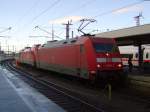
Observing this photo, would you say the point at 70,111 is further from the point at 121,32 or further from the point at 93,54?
the point at 121,32

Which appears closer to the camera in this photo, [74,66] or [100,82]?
[100,82]

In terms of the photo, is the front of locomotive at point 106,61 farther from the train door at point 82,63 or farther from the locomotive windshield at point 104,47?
the train door at point 82,63

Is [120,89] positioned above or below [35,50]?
below

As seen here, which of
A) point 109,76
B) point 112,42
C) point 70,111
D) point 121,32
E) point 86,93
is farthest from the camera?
point 121,32

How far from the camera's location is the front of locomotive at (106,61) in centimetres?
1983

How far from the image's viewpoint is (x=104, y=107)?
45.1 ft

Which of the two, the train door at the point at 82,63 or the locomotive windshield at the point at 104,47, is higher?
the locomotive windshield at the point at 104,47

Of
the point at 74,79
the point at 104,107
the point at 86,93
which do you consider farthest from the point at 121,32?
the point at 104,107

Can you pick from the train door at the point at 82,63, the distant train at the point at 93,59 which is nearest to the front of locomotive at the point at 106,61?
the distant train at the point at 93,59

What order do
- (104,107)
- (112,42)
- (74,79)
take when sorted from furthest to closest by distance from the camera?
(74,79) < (112,42) < (104,107)

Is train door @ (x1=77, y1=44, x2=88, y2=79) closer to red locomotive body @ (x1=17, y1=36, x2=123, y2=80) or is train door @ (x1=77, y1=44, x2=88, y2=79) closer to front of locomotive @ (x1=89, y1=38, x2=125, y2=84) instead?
red locomotive body @ (x1=17, y1=36, x2=123, y2=80)

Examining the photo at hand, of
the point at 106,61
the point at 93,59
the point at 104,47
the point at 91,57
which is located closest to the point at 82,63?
the point at 91,57

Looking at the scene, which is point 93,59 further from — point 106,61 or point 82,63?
point 82,63

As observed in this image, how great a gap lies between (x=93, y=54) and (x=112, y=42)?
2069mm
